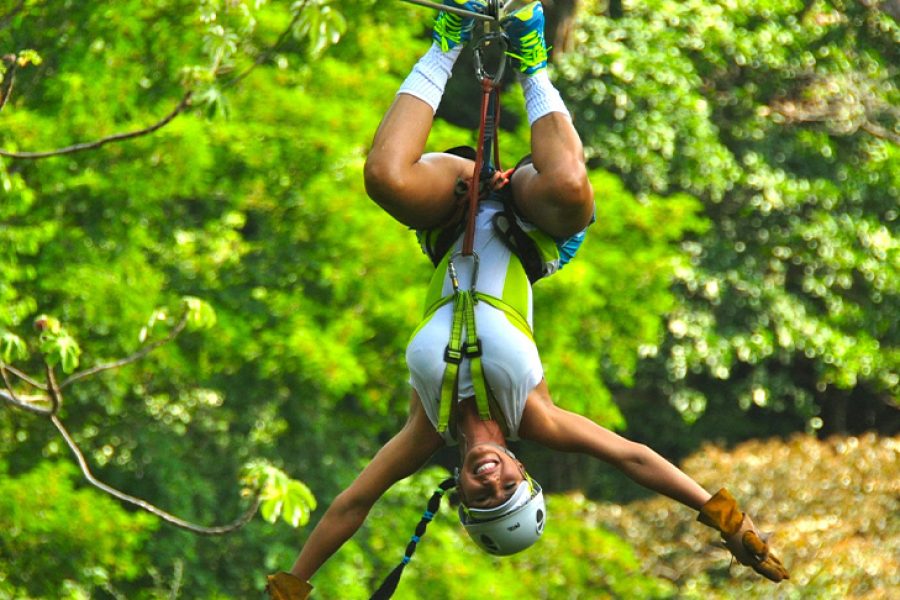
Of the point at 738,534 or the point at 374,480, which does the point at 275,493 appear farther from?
the point at 738,534

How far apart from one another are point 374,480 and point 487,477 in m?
0.36

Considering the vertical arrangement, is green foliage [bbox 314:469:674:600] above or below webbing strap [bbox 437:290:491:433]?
below

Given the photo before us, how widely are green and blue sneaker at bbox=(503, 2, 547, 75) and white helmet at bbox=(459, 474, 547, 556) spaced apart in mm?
1053

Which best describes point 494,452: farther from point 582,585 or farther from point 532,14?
point 582,585

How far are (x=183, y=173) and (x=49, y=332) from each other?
4434mm

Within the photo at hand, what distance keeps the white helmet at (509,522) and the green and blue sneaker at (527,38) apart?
105 cm

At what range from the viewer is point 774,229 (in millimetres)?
14219

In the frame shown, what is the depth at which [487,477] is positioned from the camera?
417 centimetres

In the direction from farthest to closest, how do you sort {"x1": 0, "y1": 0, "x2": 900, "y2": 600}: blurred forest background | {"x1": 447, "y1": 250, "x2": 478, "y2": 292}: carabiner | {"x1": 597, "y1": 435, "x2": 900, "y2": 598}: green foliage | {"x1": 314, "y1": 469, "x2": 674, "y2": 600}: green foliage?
{"x1": 597, "y1": 435, "x2": 900, "y2": 598}: green foliage
{"x1": 314, "y1": 469, "x2": 674, "y2": 600}: green foliage
{"x1": 0, "y1": 0, "x2": 900, "y2": 600}: blurred forest background
{"x1": 447, "y1": 250, "x2": 478, "y2": 292}: carabiner

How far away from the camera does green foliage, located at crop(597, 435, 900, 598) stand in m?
12.0

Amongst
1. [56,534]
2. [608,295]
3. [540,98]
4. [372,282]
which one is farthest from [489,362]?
[608,295]

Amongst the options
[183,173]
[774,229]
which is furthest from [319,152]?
[774,229]

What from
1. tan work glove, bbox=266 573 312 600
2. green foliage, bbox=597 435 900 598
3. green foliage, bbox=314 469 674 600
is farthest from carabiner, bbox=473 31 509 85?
green foliage, bbox=597 435 900 598

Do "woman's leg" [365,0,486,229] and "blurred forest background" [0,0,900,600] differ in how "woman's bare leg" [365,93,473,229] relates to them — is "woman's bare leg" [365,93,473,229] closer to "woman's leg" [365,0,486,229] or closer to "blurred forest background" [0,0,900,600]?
"woman's leg" [365,0,486,229]
